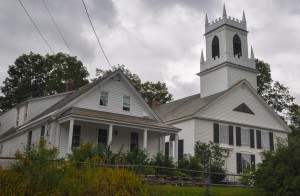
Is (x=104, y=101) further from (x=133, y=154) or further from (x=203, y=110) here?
(x=203, y=110)

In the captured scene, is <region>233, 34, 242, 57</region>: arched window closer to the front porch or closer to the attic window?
the attic window

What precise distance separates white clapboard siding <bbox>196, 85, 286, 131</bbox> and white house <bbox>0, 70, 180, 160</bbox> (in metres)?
6.53

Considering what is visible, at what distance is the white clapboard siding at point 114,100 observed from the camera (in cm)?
2406

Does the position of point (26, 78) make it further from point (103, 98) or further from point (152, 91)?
point (103, 98)

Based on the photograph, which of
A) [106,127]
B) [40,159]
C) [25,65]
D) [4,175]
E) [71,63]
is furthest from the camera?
[25,65]

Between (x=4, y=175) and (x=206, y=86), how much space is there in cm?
2838

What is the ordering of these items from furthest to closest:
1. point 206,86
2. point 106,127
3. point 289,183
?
1. point 206,86
2. point 106,127
3. point 289,183

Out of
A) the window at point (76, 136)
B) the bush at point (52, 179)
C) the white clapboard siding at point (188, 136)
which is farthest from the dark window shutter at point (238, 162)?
the bush at point (52, 179)

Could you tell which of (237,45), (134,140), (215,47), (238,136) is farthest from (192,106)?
(134,140)

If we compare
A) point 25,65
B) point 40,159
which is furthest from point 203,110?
point 25,65

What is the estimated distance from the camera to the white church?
23.2 m

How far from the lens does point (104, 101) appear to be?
24781mm

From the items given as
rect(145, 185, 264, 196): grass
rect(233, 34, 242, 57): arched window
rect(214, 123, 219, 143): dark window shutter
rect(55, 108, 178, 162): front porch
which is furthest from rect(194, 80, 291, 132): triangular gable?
rect(145, 185, 264, 196): grass

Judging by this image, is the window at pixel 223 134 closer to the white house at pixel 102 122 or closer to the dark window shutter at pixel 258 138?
the dark window shutter at pixel 258 138
